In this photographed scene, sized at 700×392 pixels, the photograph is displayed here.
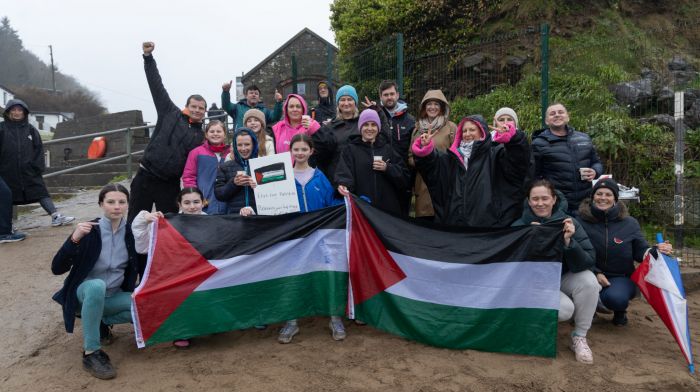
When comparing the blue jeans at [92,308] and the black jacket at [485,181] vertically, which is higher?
the black jacket at [485,181]

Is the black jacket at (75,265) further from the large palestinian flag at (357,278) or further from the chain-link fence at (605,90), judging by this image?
the chain-link fence at (605,90)

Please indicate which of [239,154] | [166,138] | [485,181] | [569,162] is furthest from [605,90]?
[166,138]

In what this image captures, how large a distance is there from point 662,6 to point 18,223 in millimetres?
12555

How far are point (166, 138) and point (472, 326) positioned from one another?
3.24 metres

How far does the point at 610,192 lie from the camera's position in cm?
406

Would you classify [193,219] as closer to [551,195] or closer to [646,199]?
[551,195]

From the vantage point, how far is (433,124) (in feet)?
16.1

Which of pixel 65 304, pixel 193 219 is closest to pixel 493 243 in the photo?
pixel 193 219

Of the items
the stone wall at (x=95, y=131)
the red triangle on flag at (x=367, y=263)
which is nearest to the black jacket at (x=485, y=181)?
the red triangle on flag at (x=367, y=263)

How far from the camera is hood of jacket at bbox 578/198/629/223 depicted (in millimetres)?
4094

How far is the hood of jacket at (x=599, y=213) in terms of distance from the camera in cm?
409

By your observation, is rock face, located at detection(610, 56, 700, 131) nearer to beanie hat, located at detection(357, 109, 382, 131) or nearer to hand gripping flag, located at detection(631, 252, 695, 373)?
hand gripping flag, located at detection(631, 252, 695, 373)

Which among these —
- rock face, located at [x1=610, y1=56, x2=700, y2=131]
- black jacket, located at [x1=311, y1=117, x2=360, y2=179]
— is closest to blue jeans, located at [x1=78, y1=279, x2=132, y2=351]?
black jacket, located at [x1=311, y1=117, x2=360, y2=179]

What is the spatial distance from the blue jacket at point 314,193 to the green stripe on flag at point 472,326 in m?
0.95
